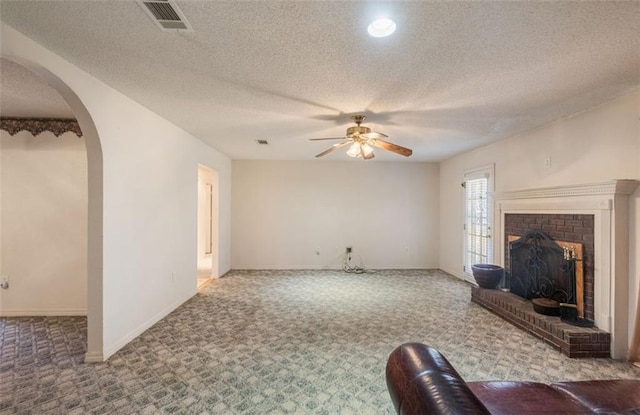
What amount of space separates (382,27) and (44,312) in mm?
5015

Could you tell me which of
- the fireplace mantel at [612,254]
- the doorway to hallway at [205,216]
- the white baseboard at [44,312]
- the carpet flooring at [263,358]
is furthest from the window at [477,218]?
the white baseboard at [44,312]

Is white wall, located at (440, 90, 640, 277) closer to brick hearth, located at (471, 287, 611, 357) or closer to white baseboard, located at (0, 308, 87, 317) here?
brick hearth, located at (471, 287, 611, 357)

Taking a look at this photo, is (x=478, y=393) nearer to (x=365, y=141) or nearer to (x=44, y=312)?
(x=365, y=141)

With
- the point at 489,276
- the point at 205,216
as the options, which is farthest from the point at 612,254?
the point at 205,216

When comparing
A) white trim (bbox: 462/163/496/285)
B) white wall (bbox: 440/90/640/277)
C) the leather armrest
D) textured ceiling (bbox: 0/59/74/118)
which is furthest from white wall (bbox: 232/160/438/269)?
the leather armrest

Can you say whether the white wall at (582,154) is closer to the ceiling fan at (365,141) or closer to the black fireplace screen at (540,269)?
the black fireplace screen at (540,269)

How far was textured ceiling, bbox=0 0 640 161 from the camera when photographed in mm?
1639

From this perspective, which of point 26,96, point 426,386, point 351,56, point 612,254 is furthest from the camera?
point 26,96

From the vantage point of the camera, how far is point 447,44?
1.94 metres

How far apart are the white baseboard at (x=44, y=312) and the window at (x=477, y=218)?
242 inches

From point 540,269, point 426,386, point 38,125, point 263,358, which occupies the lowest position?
point 263,358

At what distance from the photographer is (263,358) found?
2635mm

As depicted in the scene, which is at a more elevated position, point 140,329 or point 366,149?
point 366,149

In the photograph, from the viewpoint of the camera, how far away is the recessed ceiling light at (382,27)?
1.71m
